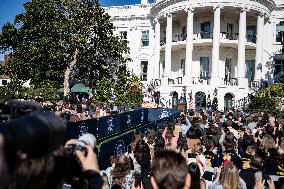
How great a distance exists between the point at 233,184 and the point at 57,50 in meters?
31.7

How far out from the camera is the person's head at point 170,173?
111 inches

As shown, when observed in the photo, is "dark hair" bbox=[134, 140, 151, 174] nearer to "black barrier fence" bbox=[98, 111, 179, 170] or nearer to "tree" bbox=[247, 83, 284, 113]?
"black barrier fence" bbox=[98, 111, 179, 170]

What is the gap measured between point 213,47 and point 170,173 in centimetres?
3088

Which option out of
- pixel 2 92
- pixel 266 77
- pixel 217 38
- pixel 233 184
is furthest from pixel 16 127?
pixel 2 92

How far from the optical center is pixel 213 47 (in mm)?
32625

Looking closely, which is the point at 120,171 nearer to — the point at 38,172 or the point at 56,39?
the point at 38,172

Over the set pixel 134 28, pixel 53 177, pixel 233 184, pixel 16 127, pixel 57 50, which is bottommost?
pixel 233 184

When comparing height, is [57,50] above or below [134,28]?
below

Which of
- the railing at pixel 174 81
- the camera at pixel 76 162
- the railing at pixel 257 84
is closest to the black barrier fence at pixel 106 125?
the camera at pixel 76 162

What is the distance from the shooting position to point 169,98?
34.3 m

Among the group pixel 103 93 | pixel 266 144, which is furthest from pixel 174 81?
pixel 266 144

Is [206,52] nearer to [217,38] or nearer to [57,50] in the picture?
[217,38]

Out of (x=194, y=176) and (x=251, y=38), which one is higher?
A: (x=251, y=38)

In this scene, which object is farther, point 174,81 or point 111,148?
point 174,81
